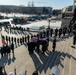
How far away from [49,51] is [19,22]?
4420 centimetres

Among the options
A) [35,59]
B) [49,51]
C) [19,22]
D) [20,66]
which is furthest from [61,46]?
[19,22]

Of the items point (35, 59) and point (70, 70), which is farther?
point (35, 59)

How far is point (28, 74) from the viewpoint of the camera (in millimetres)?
12680

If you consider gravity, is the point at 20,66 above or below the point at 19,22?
above

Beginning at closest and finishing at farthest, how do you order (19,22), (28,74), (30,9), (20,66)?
(28,74) → (20,66) → (19,22) → (30,9)

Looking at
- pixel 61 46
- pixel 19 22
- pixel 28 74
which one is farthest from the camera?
pixel 19 22

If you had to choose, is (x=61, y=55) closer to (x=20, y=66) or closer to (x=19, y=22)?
(x=20, y=66)

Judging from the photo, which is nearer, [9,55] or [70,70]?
[70,70]

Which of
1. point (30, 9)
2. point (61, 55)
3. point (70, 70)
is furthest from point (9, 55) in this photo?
point (30, 9)

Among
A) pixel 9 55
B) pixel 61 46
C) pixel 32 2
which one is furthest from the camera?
pixel 32 2

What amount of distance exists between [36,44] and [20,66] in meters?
4.75

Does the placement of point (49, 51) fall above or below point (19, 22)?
above

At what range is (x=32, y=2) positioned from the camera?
185250 millimetres

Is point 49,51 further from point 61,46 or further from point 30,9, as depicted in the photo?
point 30,9
